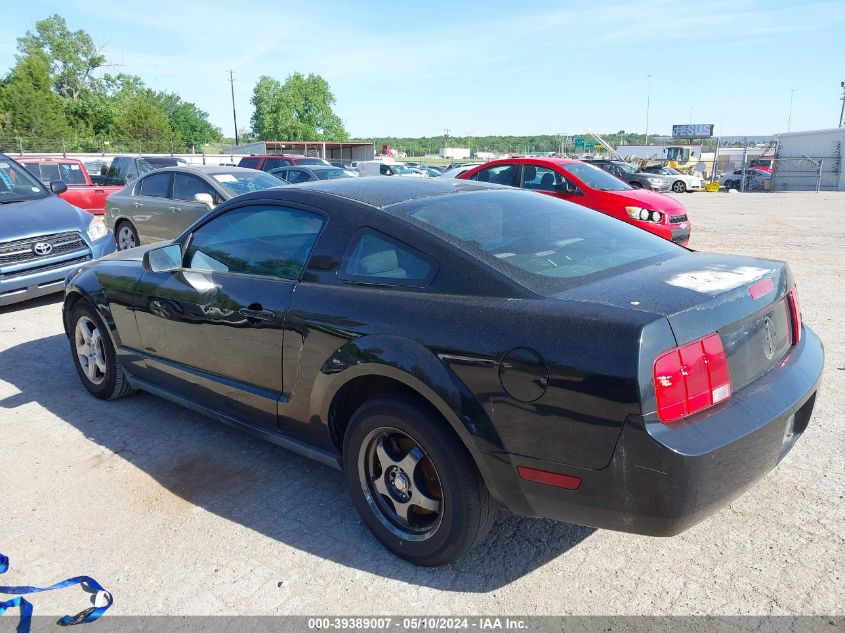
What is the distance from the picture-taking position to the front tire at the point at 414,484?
8.11ft

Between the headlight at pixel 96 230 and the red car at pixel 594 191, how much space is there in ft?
19.0

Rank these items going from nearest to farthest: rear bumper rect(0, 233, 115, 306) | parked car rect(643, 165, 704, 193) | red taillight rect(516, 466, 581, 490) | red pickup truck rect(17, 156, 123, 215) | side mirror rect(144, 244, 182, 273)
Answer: red taillight rect(516, 466, 581, 490) → side mirror rect(144, 244, 182, 273) → rear bumper rect(0, 233, 115, 306) → red pickup truck rect(17, 156, 123, 215) → parked car rect(643, 165, 704, 193)

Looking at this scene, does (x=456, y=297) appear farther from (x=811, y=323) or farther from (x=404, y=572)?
(x=811, y=323)

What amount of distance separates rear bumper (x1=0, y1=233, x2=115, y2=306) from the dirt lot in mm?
3173

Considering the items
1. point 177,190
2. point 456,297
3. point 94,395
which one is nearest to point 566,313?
point 456,297

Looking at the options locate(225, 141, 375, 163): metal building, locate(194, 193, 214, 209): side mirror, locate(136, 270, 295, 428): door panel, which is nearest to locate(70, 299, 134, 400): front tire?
locate(136, 270, 295, 428): door panel

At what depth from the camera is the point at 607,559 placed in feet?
8.98

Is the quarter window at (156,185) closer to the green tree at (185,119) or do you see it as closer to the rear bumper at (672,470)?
the rear bumper at (672,470)

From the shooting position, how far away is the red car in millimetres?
10008

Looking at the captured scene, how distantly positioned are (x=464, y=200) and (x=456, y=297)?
886 mm

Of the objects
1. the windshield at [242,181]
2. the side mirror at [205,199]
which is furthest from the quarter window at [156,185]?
the side mirror at [205,199]

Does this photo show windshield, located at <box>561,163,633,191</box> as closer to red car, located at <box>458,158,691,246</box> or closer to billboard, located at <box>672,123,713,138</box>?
red car, located at <box>458,158,691,246</box>

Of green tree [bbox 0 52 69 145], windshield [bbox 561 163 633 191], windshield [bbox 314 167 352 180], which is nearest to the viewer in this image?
windshield [bbox 561 163 633 191]

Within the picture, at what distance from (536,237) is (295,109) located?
3880 inches
